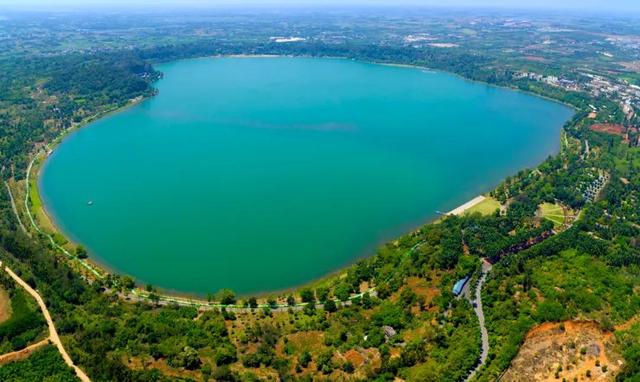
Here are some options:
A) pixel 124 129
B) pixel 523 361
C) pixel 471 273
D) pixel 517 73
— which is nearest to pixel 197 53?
pixel 124 129

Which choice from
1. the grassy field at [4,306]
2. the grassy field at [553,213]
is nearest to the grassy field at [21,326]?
the grassy field at [4,306]

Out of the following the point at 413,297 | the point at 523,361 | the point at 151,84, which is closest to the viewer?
the point at 523,361

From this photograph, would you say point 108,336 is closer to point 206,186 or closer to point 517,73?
point 206,186

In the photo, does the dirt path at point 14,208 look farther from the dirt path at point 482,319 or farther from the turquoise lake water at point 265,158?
the dirt path at point 482,319

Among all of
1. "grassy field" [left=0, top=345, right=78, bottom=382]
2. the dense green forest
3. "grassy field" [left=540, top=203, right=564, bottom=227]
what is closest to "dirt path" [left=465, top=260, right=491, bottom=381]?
the dense green forest

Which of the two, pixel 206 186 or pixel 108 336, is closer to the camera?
pixel 108 336

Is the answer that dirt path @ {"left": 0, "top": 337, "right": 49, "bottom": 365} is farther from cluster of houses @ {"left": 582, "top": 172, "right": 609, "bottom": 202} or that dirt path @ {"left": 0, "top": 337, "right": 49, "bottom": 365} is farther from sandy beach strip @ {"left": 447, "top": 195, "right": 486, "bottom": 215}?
cluster of houses @ {"left": 582, "top": 172, "right": 609, "bottom": 202}

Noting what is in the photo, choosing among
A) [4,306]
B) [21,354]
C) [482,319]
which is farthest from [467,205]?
[4,306]
